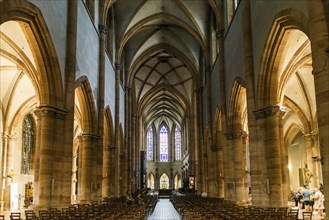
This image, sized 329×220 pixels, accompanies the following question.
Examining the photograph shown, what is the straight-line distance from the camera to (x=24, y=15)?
13805mm

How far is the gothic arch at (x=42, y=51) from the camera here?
13633 millimetres

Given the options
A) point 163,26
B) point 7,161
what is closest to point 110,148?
point 7,161

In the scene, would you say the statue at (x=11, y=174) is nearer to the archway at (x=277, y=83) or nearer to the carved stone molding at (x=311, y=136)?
the archway at (x=277, y=83)

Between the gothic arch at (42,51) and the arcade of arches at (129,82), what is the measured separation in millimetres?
45

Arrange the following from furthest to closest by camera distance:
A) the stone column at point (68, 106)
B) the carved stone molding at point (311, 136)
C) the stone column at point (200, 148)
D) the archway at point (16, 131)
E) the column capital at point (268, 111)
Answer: the stone column at point (200, 148), the carved stone molding at point (311, 136), the archway at point (16, 131), the stone column at point (68, 106), the column capital at point (268, 111)

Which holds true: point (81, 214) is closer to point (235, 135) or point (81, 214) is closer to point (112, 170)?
point (235, 135)

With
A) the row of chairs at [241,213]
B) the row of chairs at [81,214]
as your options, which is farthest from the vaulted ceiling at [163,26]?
the row of chairs at [81,214]

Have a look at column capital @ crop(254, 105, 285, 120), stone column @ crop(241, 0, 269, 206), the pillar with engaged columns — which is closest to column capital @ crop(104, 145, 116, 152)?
the pillar with engaged columns

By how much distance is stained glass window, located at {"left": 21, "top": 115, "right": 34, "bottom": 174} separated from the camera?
31691 millimetres

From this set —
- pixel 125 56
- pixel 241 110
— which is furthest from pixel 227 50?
pixel 125 56

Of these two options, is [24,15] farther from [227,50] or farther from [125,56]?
[125,56]

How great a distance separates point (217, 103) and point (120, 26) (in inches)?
436

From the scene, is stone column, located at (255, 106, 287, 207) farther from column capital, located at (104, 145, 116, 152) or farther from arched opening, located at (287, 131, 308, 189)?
arched opening, located at (287, 131, 308, 189)

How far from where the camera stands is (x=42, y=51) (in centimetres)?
1578
